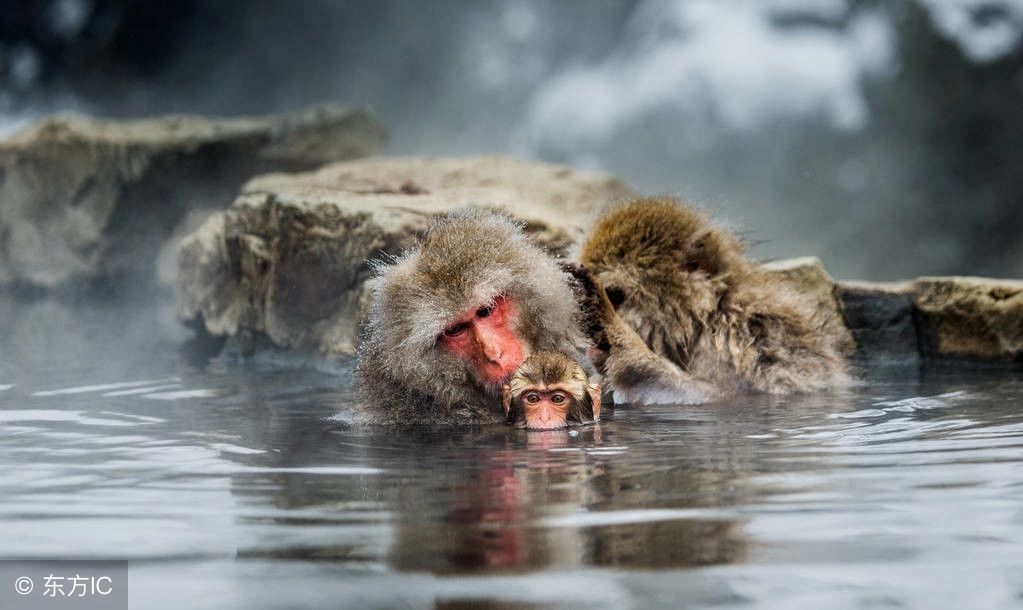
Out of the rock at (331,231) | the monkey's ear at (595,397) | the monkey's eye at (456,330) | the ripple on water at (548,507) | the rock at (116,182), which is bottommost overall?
the ripple on water at (548,507)

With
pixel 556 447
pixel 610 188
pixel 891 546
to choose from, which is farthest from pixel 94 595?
pixel 610 188

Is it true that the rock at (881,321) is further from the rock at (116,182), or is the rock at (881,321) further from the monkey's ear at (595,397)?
the rock at (116,182)

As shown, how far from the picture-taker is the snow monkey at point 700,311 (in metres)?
5.46

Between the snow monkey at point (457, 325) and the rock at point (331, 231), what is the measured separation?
1.50 meters

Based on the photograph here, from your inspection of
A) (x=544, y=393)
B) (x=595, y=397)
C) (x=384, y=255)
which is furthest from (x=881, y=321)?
(x=544, y=393)

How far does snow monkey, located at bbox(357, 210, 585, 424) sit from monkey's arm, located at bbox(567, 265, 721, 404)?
43 centimetres

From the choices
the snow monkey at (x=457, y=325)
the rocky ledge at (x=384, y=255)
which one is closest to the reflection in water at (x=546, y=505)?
the snow monkey at (x=457, y=325)

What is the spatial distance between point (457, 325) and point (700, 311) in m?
1.37

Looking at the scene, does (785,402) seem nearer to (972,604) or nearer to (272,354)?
(972,604)

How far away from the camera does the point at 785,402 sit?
16.7ft

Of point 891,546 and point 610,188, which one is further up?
point 610,188

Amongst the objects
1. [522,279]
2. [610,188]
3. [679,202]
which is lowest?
[522,279]

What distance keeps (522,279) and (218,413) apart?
1455 millimetres

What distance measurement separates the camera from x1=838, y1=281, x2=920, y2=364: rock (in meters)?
6.59
